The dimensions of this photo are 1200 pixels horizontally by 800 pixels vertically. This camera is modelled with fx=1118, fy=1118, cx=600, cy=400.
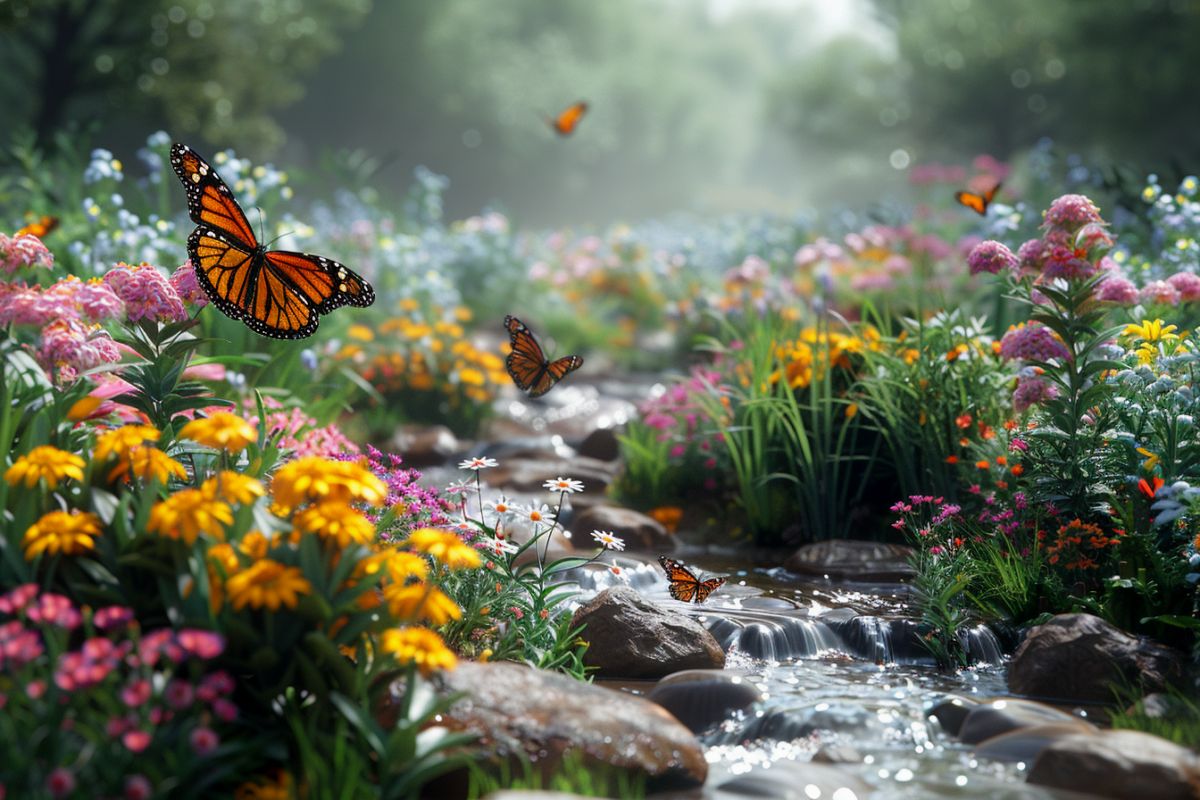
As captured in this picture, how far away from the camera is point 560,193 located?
47344mm

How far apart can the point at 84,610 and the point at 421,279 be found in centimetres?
844

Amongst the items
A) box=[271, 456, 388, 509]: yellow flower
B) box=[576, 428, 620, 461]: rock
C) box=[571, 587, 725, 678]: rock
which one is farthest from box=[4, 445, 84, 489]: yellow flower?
box=[576, 428, 620, 461]: rock

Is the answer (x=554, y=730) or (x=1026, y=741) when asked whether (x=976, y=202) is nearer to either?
(x=1026, y=741)

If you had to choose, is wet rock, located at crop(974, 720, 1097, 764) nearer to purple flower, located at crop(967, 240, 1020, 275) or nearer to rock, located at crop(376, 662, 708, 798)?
rock, located at crop(376, 662, 708, 798)

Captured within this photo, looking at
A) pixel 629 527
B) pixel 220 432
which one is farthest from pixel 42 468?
pixel 629 527

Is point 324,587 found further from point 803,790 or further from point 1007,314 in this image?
point 1007,314

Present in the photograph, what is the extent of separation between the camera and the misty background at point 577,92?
16547mm

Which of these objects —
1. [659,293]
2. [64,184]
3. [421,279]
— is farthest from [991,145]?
[64,184]

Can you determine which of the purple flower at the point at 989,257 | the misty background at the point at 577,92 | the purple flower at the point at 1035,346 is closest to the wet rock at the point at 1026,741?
the purple flower at the point at 1035,346

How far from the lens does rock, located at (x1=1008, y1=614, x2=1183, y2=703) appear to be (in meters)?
4.33

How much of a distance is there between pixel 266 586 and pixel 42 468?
35.0 inches

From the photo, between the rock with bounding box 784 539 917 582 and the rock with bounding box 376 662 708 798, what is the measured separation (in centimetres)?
268

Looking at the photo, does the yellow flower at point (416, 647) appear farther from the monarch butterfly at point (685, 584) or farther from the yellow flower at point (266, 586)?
the monarch butterfly at point (685, 584)

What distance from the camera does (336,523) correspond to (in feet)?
11.0
